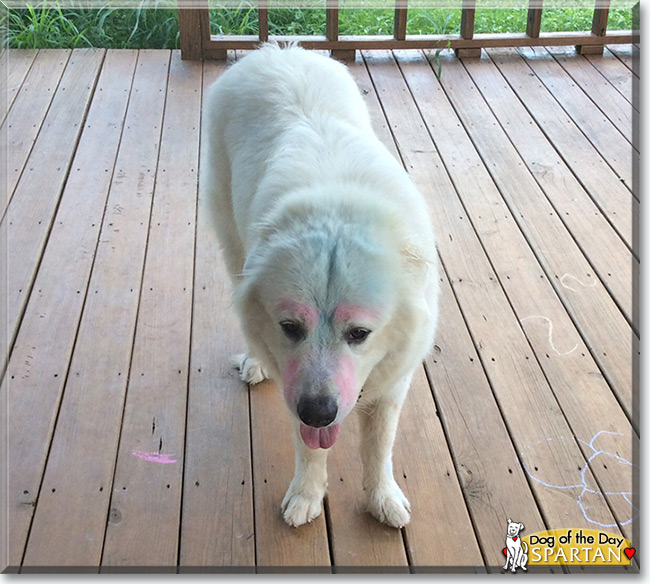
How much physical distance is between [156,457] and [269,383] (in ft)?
1.68

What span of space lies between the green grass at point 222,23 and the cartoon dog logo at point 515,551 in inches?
164

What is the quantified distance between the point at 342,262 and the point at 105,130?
10.4 ft

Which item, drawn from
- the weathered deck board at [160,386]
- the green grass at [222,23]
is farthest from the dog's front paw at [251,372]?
the green grass at [222,23]

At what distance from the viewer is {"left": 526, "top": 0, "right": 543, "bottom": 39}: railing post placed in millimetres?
5281

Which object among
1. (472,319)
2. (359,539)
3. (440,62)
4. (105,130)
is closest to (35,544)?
(359,539)

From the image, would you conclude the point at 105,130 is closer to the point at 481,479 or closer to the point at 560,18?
the point at 481,479

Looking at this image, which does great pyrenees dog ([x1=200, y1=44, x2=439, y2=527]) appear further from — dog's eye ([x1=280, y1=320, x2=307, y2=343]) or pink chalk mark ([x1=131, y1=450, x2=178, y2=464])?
pink chalk mark ([x1=131, y1=450, x2=178, y2=464])

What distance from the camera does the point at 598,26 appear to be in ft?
17.7

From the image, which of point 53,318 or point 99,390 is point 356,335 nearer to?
point 99,390

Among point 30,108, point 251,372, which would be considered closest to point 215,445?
point 251,372

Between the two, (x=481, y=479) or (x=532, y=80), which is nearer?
(x=481, y=479)

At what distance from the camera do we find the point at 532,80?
513 cm

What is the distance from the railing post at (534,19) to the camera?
17.3ft

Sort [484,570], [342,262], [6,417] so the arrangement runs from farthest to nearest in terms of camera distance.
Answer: [6,417] < [484,570] < [342,262]
